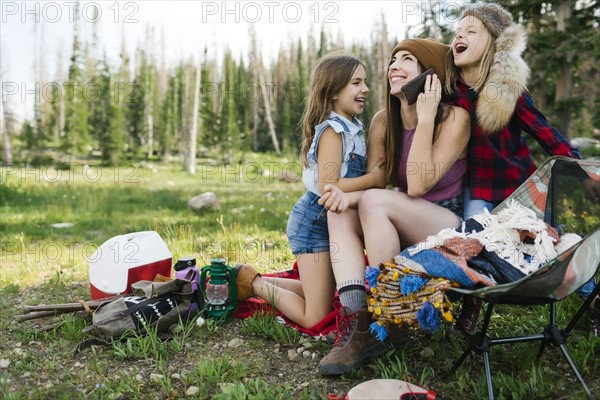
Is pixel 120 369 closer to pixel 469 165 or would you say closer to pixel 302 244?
pixel 302 244

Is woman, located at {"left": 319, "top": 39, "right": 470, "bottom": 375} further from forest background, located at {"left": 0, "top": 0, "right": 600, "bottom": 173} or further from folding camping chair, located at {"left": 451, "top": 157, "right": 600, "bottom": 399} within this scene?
forest background, located at {"left": 0, "top": 0, "right": 600, "bottom": 173}

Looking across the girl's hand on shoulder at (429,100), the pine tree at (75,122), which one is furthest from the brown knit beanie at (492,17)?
the pine tree at (75,122)

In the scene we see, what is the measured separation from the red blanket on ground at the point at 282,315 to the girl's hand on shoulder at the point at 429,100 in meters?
1.30

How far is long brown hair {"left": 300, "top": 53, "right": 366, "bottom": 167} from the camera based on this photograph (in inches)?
127

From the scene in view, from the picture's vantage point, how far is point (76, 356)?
10.0 ft

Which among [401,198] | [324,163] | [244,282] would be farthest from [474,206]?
[244,282]

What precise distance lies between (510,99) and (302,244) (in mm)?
1470

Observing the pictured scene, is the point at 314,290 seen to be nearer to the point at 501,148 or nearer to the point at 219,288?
the point at 219,288

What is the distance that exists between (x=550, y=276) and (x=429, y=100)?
45.5 inches

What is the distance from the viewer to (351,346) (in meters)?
2.76

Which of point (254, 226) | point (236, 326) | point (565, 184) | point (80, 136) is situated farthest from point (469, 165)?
point (80, 136)

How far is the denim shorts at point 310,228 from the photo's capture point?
3342 mm

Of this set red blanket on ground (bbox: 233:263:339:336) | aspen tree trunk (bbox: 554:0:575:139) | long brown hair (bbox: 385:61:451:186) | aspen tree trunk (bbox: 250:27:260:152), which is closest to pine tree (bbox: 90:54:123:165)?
aspen tree trunk (bbox: 250:27:260:152)

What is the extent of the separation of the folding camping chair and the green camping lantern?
1547 mm
